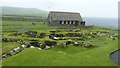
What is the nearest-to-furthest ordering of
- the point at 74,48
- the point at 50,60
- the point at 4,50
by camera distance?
the point at 50,60 < the point at 4,50 < the point at 74,48

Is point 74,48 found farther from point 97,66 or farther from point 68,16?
point 68,16

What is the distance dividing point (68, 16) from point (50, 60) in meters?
74.4

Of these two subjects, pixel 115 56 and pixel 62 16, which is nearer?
pixel 115 56

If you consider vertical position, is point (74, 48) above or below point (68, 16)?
below

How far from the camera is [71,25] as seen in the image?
10981 centimetres

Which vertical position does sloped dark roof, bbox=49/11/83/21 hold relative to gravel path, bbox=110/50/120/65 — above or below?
above

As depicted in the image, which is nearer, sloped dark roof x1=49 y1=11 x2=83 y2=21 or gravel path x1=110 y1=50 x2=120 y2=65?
gravel path x1=110 y1=50 x2=120 y2=65

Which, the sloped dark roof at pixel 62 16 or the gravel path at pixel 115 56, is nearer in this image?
the gravel path at pixel 115 56

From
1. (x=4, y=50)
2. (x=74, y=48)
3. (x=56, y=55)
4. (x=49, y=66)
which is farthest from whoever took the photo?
(x=74, y=48)

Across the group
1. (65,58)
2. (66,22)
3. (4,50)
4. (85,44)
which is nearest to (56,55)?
(65,58)

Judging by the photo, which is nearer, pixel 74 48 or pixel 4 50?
pixel 4 50

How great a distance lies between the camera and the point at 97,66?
37.2 meters

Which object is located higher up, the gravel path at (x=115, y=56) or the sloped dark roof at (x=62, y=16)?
the sloped dark roof at (x=62, y=16)

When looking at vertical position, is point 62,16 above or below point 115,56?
above
